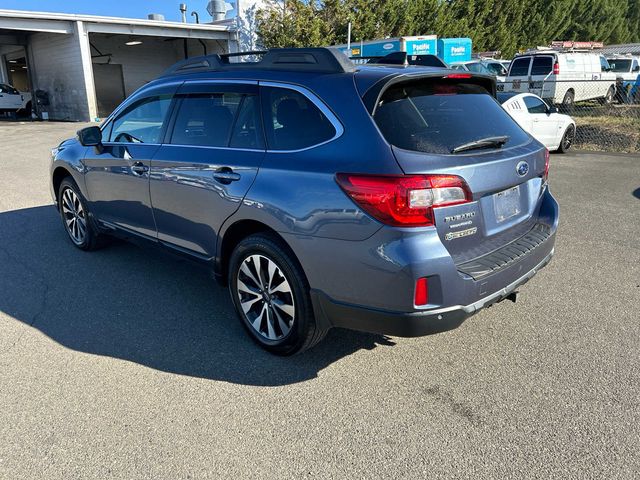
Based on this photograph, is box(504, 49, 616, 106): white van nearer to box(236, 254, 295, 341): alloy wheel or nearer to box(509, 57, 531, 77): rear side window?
box(509, 57, 531, 77): rear side window

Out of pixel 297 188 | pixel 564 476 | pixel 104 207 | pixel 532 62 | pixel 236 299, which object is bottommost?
pixel 564 476

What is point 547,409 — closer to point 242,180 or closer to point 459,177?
point 459,177

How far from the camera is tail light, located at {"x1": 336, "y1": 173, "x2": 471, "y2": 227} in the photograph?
8.49ft

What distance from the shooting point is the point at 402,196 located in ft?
8.48

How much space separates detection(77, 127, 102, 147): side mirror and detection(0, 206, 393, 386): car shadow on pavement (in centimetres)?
121

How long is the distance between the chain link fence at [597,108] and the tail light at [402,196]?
12330 mm

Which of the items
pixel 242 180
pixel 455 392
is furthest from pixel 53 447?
pixel 455 392

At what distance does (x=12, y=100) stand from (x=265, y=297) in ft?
100

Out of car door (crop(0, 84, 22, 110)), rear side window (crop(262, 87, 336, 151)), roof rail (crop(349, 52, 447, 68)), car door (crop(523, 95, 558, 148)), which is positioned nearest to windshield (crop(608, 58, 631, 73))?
car door (crop(523, 95, 558, 148))

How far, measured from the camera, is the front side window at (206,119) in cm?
361

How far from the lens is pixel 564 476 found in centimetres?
235

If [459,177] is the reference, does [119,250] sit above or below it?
below

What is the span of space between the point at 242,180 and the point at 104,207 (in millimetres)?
2247

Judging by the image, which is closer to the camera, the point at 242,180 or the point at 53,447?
the point at 53,447
